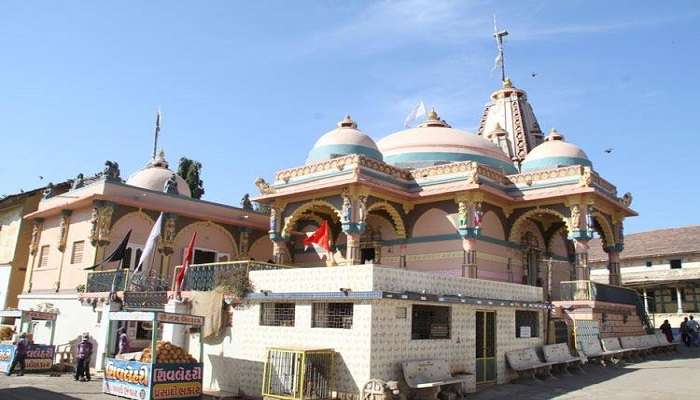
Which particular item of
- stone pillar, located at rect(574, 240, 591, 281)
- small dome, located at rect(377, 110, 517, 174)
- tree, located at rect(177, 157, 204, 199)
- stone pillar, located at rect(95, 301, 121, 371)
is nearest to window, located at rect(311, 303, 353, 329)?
stone pillar, located at rect(95, 301, 121, 371)

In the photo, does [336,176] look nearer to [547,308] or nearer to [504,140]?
[547,308]

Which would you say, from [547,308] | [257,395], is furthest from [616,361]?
[257,395]

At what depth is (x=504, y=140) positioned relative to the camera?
3048 centimetres

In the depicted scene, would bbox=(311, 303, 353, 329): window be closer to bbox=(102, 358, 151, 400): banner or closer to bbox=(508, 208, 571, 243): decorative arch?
bbox=(102, 358, 151, 400): banner

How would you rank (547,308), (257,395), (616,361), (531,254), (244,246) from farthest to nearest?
(244,246), (531,254), (616,361), (547,308), (257,395)

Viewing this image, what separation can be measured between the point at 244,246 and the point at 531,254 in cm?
1287

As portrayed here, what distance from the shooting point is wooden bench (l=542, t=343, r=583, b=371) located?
1645cm

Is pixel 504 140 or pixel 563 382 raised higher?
pixel 504 140

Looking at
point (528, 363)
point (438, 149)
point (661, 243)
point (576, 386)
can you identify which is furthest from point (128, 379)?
point (661, 243)

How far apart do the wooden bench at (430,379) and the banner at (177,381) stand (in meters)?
4.64

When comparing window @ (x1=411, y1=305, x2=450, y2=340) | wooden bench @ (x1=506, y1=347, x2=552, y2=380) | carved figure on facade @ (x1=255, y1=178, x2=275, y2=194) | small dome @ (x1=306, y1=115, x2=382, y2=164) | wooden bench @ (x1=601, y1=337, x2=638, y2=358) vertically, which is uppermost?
small dome @ (x1=306, y1=115, x2=382, y2=164)

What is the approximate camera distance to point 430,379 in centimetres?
1242

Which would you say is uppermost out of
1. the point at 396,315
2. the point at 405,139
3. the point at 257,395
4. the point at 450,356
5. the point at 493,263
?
the point at 405,139

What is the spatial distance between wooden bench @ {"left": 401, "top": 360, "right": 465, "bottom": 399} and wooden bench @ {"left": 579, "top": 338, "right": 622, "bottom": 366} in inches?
283
